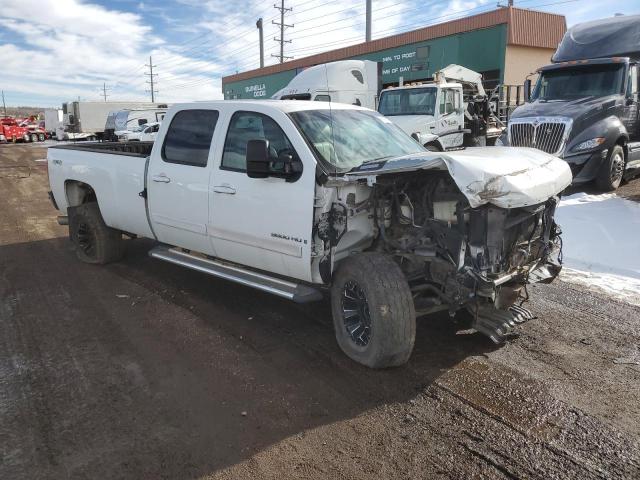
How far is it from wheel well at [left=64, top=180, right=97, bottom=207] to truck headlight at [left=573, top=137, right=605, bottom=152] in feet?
29.3

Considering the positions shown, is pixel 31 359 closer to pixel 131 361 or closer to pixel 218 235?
pixel 131 361

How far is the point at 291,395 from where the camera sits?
357 cm

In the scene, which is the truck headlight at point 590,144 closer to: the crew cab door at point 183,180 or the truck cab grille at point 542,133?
the truck cab grille at point 542,133

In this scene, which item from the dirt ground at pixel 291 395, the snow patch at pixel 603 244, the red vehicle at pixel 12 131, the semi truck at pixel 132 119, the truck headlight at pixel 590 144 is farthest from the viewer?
the red vehicle at pixel 12 131

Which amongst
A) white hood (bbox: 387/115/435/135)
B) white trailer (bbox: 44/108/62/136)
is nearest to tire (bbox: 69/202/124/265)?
white hood (bbox: 387/115/435/135)

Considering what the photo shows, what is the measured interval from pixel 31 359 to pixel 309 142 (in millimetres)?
2805

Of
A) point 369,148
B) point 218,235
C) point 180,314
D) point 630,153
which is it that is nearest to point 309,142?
point 369,148

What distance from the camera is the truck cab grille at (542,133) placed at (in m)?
10.6

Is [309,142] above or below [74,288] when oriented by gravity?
above

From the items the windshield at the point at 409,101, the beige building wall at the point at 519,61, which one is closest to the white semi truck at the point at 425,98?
the windshield at the point at 409,101

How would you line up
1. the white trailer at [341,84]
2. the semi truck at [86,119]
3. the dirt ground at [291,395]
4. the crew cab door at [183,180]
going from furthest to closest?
1. the semi truck at [86,119]
2. the white trailer at [341,84]
3. the crew cab door at [183,180]
4. the dirt ground at [291,395]

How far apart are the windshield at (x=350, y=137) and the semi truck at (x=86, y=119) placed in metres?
41.3

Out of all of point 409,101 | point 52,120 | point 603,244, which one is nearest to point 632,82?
point 409,101

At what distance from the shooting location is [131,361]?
4109mm
